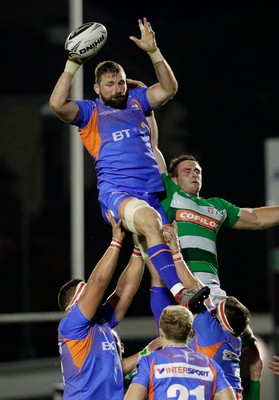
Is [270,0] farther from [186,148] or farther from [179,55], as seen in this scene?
[186,148]

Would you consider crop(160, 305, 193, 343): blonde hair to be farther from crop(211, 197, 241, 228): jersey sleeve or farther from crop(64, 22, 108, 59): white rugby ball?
crop(211, 197, 241, 228): jersey sleeve

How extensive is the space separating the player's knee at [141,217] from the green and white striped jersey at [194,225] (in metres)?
0.57

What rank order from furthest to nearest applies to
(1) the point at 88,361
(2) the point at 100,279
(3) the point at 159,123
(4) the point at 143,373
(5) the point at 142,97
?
(3) the point at 159,123 → (5) the point at 142,97 → (1) the point at 88,361 → (2) the point at 100,279 → (4) the point at 143,373

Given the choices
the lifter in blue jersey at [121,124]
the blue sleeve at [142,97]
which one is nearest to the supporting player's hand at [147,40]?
the lifter in blue jersey at [121,124]

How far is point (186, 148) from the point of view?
84.9 feet

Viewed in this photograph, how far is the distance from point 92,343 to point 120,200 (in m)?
0.87

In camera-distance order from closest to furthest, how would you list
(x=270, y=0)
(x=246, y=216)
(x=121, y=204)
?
(x=121, y=204) < (x=246, y=216) < (x=270, y=0)

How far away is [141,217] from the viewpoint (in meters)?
7.41

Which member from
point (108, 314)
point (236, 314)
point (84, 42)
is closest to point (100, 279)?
point (108, 314)

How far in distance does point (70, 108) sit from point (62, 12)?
2075 centimetres

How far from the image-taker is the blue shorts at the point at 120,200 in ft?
25.2

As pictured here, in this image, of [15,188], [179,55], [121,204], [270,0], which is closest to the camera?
[121,204]

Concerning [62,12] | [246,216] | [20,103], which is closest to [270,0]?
[62,12]

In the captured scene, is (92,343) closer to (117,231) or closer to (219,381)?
(117,231)
